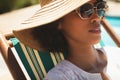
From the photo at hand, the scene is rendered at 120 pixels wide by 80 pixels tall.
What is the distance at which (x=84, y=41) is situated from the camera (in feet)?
4.39

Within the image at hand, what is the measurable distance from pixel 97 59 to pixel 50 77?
0.35 metres

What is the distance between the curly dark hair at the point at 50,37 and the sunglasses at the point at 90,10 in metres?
0.15

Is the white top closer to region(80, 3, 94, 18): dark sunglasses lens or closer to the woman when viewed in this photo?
the woman

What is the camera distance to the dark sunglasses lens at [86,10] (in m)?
1.24

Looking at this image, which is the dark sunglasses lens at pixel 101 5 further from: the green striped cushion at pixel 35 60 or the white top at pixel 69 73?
the green striped cushion at pixel 35 60

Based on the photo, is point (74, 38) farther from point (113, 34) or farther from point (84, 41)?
point (113, 34)

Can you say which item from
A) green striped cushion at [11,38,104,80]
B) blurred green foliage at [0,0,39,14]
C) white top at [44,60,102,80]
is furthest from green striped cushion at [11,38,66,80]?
→ blurred green foliage at [0,0,39,14]

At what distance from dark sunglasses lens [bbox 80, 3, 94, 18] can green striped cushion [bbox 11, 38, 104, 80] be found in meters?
0.39

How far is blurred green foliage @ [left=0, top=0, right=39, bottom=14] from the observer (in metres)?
4.44

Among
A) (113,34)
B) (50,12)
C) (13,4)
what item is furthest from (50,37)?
(13,4)

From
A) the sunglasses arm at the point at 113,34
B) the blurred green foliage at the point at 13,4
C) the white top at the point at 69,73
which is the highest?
the white top at the point at 69,73

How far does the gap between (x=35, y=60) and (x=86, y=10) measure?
526mm

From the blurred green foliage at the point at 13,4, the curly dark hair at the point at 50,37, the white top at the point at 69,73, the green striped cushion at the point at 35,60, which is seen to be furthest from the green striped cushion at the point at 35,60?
the blurred green foliage at the point at 13,4

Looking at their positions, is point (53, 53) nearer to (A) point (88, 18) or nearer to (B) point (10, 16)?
(A) point (88, 18)
